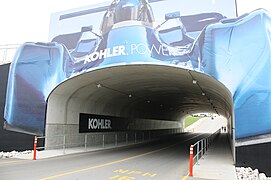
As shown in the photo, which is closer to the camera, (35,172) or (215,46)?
(35,172)

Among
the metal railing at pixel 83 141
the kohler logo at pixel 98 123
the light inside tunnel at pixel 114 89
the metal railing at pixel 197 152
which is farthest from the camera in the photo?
the kohler logo at pixel 98 123

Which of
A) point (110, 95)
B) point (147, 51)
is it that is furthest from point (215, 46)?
point (110, 95)

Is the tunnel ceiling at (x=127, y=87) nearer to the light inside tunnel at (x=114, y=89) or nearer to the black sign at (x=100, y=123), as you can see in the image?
the light inside tunnel at (x=114, y=89)

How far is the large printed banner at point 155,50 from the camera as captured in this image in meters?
10.8

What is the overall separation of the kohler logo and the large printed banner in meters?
4.79

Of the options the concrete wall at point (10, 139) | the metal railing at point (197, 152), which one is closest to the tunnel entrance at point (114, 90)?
the concrete wall at point (10, 139)

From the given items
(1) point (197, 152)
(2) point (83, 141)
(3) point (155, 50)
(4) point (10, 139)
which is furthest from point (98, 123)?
(3) point (155, 50)

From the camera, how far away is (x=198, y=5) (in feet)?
40.9

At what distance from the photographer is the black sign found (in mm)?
18719

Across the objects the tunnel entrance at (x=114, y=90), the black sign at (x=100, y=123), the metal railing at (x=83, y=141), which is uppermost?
the tunnel entrance at (x=114, y=90)

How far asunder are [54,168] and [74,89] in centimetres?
737

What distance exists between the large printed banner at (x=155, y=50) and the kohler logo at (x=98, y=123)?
189 inches

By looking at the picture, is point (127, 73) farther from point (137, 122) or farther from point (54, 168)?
point (137, 122)

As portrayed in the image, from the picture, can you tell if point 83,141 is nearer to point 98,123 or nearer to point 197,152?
point 98,123
